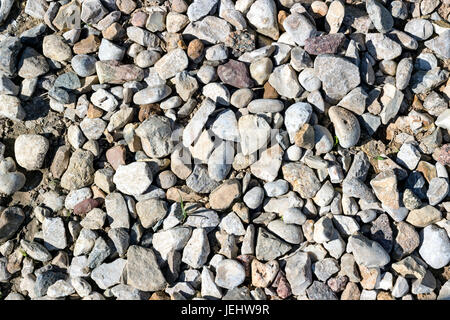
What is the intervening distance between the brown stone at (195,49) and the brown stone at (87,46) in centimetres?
50

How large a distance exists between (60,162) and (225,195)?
0.84 meters

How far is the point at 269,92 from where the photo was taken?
2336mm

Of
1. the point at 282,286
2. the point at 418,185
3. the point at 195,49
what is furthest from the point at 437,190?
the point at 195,49

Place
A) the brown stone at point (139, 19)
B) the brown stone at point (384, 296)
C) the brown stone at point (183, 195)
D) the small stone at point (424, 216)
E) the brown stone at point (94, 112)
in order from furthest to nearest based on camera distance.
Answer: the brown stone at point (139, 19)
the brown stone at point (94, 112)
the brown stone at point (183, 195)
the small stone at point (424, 216)
the brown stone at point (384, 296)

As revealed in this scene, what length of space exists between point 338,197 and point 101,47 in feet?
4.65

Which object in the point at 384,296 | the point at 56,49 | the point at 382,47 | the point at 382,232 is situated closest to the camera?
the point at 384,296

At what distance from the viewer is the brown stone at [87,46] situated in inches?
96.9

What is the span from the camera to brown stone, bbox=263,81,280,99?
2334 millimetres

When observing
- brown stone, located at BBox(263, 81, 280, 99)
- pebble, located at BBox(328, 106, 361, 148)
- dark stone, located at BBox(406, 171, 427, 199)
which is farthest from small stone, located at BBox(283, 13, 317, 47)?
dark stone, located at BBox(406, 171, 427, 199)

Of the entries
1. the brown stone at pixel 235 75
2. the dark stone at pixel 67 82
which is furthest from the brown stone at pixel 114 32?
the brown stone at pixel 235 75

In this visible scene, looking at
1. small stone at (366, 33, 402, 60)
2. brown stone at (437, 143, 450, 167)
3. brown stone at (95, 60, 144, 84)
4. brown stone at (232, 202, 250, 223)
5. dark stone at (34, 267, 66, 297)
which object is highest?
small stone at (366, 33, 402, 60)

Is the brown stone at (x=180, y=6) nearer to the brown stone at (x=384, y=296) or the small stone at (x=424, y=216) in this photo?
the small stone at (x=424, y=216)

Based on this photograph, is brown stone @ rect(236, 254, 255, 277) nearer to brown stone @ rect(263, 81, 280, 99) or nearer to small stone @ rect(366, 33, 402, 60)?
brown stone @ rect(263, 81, 280, 99)

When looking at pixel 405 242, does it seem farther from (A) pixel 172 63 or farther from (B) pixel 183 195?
(A) pixel 172 63
